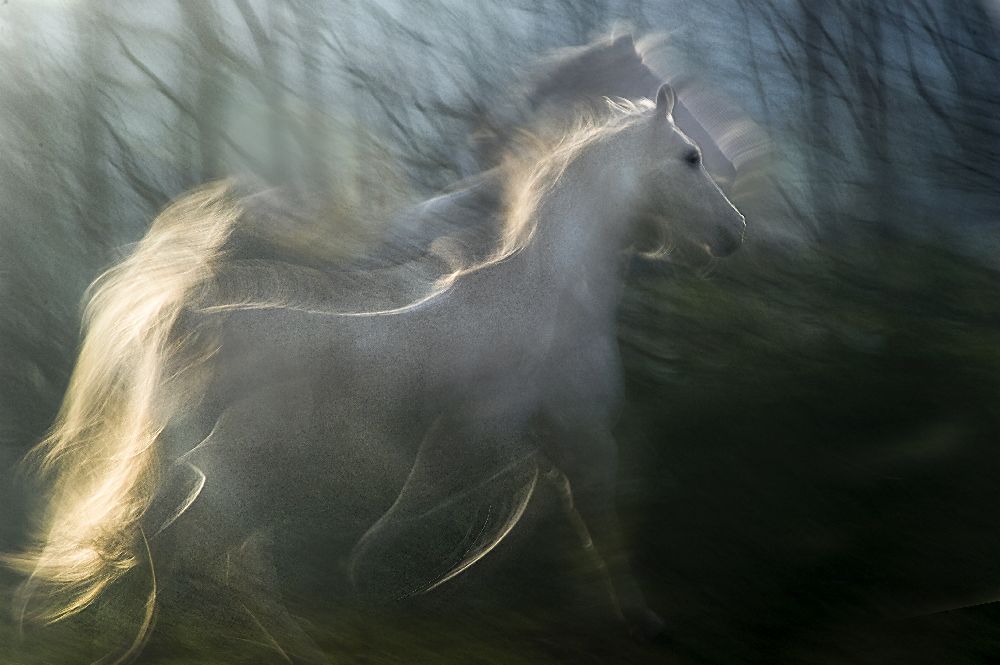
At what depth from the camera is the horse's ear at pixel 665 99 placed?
926mm

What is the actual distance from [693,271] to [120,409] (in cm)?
90

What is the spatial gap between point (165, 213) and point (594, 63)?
52 cm

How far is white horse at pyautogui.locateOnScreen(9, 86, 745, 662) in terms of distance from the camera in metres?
0.87

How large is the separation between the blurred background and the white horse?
0.10 meters

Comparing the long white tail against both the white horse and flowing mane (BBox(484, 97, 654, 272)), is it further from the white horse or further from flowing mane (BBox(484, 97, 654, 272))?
flowing mane (BBox(484, 97, 654, 272))

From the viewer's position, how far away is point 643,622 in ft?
3.25

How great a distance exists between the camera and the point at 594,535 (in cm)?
102

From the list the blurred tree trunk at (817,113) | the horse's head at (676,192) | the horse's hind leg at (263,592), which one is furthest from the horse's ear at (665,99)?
the blurred tree trunk at (817,113)

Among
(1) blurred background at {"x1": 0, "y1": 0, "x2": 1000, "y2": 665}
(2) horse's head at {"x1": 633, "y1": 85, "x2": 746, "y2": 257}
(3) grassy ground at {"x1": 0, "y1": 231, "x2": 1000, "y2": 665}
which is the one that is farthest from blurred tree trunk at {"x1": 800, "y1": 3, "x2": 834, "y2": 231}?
(2) horse's head at {"x1": 633, "y1": 85, "x2": 746, "y2": 257}

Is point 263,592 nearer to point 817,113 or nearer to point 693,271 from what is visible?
point 693,271

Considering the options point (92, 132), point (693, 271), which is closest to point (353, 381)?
point (693, 271)

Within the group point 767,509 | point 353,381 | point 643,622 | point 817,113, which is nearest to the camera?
point 353,381

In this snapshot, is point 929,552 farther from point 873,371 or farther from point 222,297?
point 222,297

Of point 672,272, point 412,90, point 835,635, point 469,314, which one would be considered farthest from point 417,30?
point 835,635
